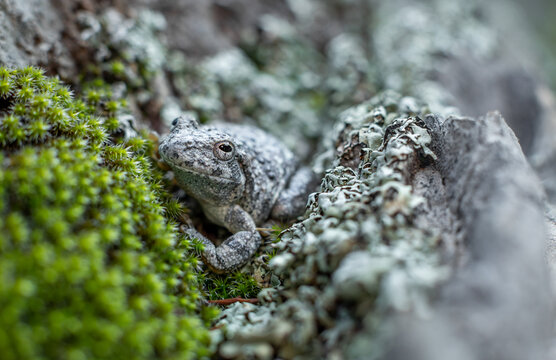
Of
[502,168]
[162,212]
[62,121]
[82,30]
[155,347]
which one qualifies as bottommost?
[155,347]

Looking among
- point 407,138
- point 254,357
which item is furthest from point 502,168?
point 254,357

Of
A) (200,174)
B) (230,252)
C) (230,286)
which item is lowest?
(230,286)

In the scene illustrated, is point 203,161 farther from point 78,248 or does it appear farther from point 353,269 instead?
point 353,269

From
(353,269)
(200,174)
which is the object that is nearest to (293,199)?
(200,174)

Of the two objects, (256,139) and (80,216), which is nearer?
(80,216)

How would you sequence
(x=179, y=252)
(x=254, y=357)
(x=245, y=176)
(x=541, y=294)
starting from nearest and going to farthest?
(x=541, y=294) → (x=254, y=357) → (x=179, y=252) → (x=245, y=176)

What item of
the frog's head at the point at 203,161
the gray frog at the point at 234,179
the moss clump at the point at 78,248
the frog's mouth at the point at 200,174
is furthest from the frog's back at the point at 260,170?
the moss clump at the point at 78,248

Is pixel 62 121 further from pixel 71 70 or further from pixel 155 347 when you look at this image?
pixel 155 347
